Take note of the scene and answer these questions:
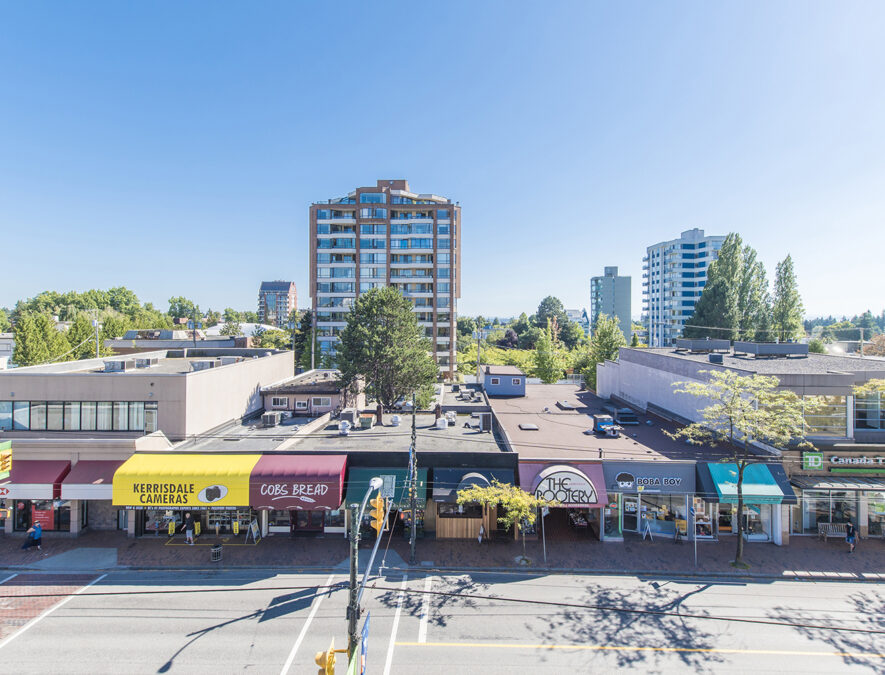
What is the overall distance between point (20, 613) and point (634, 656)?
79.3 ft

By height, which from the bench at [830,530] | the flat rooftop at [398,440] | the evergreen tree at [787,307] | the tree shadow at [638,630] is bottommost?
the tree shadow at [638,630]

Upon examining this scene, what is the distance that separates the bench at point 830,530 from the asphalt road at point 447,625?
519 centimetres

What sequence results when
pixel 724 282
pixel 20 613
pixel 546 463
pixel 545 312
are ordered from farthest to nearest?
pixel 545 312 → pixel 724 282 → pixel 546 463 → pixel 20 613

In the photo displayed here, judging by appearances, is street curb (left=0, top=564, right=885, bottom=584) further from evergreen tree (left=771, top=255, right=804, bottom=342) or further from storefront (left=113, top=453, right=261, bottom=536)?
evergreen tree (left=771, top=255, right=804, bottom=342)

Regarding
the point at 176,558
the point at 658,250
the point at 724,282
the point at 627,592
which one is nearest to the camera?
the point at 627,592

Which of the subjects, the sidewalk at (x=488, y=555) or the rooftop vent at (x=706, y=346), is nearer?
the sidewalk at (x=488, y=555)

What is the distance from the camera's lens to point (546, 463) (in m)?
25.4

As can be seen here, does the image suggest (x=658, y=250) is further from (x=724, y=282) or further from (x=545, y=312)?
(x=724, y=282)

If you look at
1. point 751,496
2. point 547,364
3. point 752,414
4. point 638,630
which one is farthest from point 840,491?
point 547,364

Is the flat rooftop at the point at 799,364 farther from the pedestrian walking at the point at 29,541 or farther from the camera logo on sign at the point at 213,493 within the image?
the pedestrian walking at the point at 29,541

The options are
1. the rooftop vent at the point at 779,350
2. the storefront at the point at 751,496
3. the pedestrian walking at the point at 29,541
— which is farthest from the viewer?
the rooftop vent at the point at 779,350

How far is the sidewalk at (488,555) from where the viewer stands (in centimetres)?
2266

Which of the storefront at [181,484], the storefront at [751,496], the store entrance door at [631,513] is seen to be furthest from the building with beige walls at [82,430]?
the storefront at [751,496]

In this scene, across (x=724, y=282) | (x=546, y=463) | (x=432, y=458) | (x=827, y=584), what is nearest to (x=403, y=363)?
(x=432, y=458)
